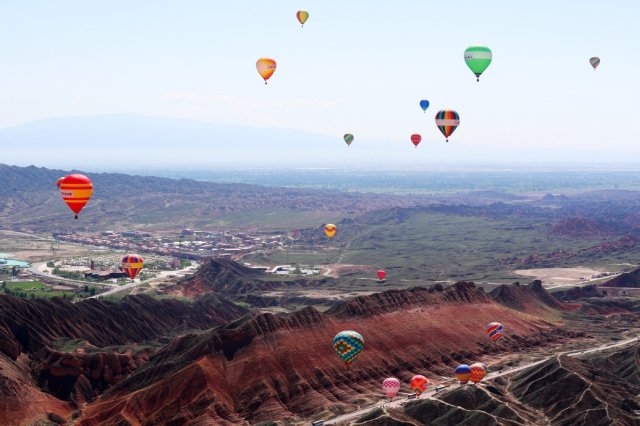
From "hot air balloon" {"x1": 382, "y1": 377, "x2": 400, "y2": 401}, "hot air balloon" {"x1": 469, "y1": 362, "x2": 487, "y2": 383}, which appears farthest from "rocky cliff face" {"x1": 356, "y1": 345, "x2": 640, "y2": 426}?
"hot air balloon" {"x1": 382, "y1": 377, "x2": 400, "y2": 401}

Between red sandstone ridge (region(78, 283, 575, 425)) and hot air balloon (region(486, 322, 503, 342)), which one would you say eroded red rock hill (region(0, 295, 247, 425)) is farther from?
hot air balloon (region(486, 322, 503, 342))

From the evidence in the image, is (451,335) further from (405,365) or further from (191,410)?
(191,410)

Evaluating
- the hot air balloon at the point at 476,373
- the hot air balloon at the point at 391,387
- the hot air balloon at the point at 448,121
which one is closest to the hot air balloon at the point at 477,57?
the hot air balloon at the point at 448,121

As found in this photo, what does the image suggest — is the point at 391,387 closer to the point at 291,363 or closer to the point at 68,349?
the point at 291,363

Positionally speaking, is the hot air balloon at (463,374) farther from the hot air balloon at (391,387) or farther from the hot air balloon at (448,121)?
the hot air balloon at (448,121)

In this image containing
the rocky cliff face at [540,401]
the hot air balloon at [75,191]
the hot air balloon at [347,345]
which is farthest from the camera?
the hot air balloon at [75,191]

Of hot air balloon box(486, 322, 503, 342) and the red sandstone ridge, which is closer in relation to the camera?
the red sandstone ridge

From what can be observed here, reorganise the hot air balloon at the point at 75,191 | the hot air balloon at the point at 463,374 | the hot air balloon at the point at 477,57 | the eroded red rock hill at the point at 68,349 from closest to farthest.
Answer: the eroded red rock hill at the point at 68,349, the hot air balloon at the point at 463,374, the hot air balloon at the point at 75,191, the hot air balloon at the point at 477,57

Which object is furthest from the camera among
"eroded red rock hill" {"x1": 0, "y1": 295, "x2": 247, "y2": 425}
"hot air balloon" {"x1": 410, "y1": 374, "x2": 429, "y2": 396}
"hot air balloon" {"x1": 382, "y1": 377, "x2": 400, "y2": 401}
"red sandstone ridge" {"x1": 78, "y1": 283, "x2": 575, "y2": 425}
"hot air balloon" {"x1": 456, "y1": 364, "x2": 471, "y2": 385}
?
"hot air balloon" {"x1": 456, "y1": 364, "x2": 471, "y2": 385}
